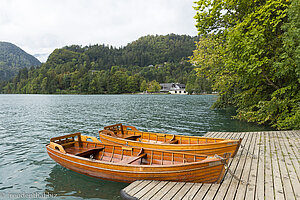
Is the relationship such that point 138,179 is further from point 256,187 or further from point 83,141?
point 83,141

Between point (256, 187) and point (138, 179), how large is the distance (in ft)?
11.6

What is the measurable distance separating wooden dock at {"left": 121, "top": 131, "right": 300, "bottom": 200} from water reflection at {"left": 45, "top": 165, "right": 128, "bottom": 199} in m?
1.43

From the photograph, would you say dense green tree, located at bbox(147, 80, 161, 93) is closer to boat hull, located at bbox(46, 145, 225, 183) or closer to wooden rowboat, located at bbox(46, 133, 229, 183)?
wooden rowboat, located at bbox(46, 133, 229, 183)

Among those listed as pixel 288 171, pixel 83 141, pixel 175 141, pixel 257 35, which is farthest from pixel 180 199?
pixel 257 35

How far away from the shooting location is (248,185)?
5.40m

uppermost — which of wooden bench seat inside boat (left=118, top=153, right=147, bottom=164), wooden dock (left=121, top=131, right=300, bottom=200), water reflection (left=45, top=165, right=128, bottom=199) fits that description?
wooden bench seat inside boat (left=118, top=153, right=147, bottom=164)

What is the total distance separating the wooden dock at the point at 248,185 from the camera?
16.4 ft

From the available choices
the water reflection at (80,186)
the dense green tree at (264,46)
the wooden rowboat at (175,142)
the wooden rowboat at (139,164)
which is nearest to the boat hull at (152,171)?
the wooden rowboat at (139,164)

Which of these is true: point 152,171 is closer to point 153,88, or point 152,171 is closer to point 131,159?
point 131,159

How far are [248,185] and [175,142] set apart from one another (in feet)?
15.0

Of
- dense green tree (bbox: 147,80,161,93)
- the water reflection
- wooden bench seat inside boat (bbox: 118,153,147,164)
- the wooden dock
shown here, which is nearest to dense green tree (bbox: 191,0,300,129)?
the wooden dock

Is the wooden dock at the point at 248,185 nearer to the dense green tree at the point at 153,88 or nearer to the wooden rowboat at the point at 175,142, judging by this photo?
the wooden rowboat at the point at 175,142

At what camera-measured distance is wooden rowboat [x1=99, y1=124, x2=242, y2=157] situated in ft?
25.1

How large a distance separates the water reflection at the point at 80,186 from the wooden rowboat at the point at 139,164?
0.41 meters
